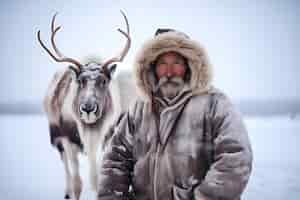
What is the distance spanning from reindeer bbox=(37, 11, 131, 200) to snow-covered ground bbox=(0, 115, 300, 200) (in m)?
0.04

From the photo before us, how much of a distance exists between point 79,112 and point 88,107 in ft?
0.18

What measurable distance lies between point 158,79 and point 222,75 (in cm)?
33

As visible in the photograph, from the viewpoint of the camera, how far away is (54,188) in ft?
6.84

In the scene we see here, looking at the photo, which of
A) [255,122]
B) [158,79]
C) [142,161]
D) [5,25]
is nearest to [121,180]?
[142,161]

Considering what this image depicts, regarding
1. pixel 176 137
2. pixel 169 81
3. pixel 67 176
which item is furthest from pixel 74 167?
pixel 169 81

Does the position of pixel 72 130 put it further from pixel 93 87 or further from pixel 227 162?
pixel 227 162

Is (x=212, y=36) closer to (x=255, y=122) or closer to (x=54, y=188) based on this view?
(x=255, y=122)

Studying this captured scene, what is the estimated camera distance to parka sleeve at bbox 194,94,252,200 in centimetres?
189

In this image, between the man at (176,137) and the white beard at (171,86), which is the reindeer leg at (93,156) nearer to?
the man at (176,137)

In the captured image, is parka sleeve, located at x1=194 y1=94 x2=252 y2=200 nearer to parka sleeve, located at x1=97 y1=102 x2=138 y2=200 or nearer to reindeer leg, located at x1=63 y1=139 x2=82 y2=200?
parka sleeve, located at x1=97 y1=102 x2=138 y2=200

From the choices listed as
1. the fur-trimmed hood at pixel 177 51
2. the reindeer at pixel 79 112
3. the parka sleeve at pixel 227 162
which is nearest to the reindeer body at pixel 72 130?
the reindeer at pixel 79 112

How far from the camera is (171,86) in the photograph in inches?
79.0

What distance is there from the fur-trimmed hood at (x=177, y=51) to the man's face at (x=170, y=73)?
3 centimetres

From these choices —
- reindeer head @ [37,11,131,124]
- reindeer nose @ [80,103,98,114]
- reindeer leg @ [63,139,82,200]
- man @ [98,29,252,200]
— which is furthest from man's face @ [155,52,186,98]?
reindeer leg @ [63,139,82,200]
